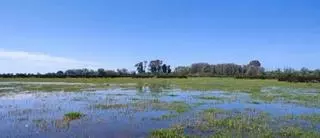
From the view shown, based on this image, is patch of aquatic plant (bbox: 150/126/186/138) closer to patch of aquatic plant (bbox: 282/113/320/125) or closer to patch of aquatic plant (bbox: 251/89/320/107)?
patch of aquatic plant (bbox: 282/113/320/125)

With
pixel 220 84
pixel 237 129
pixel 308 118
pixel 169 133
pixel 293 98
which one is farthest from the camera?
pixel 220 84

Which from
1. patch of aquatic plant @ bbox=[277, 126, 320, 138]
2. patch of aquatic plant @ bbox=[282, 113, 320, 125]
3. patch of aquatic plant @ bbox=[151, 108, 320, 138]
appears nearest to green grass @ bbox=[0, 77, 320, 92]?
patch of aquatic plant @ bbox=[282, 113, 320, 125]

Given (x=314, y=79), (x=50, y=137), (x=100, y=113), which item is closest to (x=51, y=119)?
(x=100, y=113)

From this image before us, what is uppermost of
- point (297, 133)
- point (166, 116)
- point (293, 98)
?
point (293, 98)

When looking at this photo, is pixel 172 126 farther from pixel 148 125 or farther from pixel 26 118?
pixel 26 118

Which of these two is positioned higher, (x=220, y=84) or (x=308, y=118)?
(x=220, y=84)

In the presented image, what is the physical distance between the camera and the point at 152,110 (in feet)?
71.1

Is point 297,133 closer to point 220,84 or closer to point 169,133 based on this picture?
point 169,133

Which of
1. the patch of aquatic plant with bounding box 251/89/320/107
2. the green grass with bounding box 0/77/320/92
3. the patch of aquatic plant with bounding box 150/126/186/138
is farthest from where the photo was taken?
the green grass with bounding box 0/77/320/92

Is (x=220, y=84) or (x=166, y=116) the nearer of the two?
(x=166, y=116)

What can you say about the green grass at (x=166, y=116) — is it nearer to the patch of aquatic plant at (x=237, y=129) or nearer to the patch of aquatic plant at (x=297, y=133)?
the patch of aquatic plant at (x=237, y=129)

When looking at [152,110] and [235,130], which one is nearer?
[235,130]

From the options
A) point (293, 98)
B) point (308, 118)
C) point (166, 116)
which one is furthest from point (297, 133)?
point (293, 98)

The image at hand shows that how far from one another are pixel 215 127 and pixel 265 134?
222 centimetres
